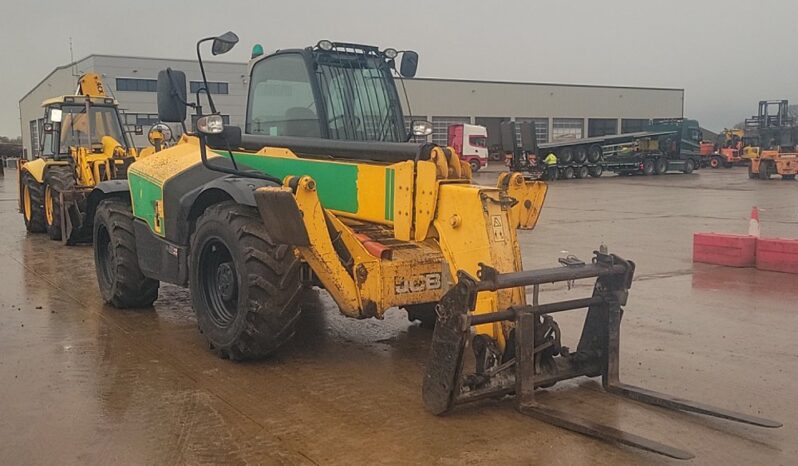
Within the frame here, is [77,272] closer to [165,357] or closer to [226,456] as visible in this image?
[165,357]

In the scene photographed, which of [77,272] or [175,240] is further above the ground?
[175,240]

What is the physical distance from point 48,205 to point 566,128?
173 feet

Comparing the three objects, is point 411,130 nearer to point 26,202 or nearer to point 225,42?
point 225,42

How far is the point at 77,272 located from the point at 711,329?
793 centimetres

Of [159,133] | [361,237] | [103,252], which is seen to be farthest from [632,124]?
[361,237]

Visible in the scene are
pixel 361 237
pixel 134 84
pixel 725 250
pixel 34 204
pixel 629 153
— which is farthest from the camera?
pixel 134 84

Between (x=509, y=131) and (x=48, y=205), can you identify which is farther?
(x=509, y=131)

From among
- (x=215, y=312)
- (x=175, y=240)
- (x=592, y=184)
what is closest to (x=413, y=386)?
(x=215, y=312)

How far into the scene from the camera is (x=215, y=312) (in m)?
6.11

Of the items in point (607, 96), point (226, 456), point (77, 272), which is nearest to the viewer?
point (226, 456)

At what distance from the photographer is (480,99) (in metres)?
58.8

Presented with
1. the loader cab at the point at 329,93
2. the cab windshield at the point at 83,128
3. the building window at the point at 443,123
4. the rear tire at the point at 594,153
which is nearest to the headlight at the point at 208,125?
the loader cab at the point at 329,93

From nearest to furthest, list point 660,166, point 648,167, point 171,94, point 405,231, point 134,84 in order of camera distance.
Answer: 1. point 405,231
2. point 171,94
3. point 648,167
4. point 660,166
5. point 134,84

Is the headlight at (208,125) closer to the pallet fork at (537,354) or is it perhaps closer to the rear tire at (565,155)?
the pallet fork at (537,354)
